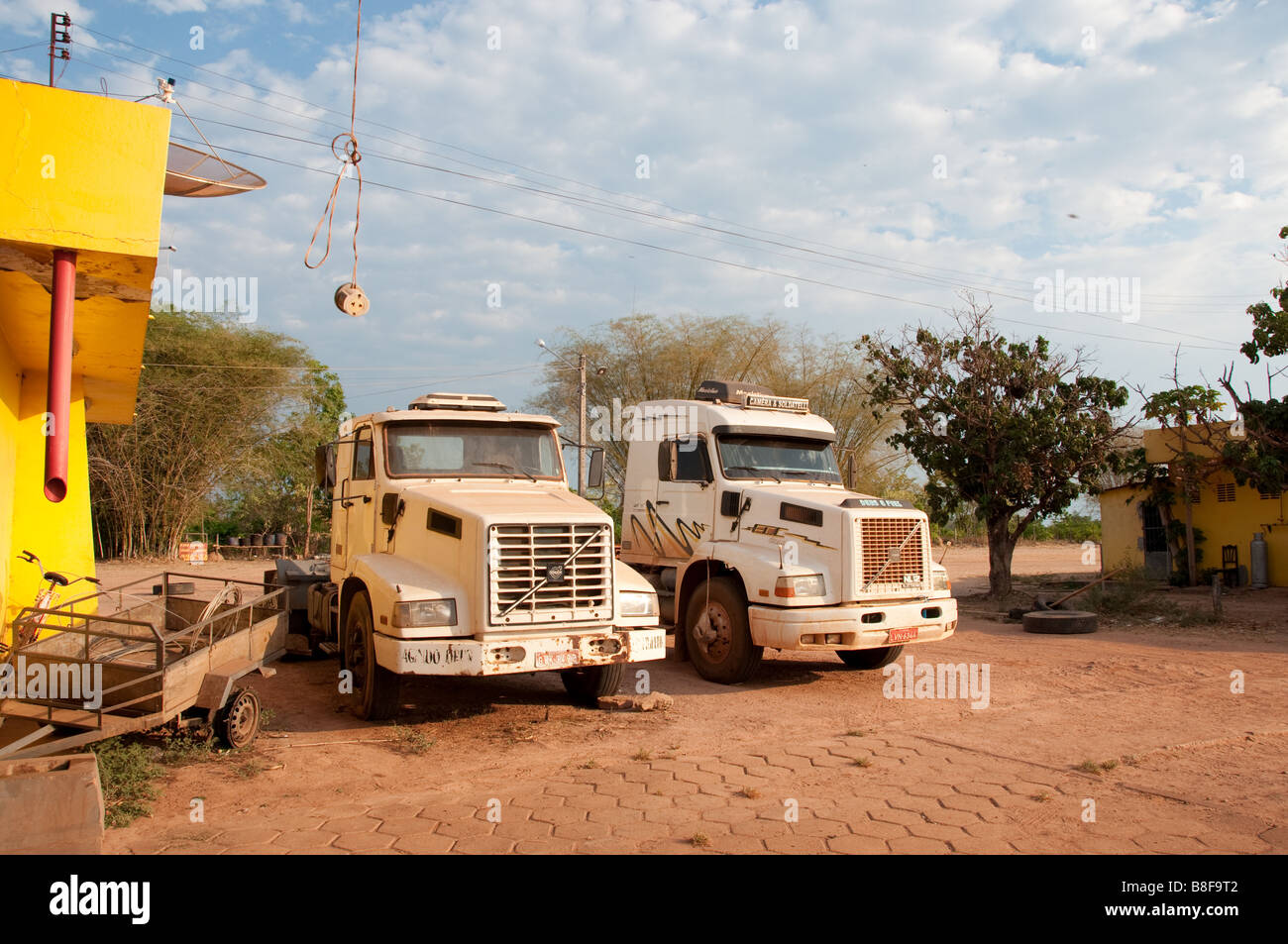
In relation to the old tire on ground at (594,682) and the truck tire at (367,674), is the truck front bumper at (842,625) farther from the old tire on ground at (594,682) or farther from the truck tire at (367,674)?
the truck tire at (367,674)

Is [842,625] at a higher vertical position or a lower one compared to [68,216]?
lower

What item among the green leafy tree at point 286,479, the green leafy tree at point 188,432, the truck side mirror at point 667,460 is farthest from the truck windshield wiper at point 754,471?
the green leafy tree at point 188,432

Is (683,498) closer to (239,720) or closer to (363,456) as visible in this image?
(363,456)

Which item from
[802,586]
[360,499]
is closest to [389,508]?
[360,499]

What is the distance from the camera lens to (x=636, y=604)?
7.26 meters

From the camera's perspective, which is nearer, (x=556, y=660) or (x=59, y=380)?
(x=59, y=380)

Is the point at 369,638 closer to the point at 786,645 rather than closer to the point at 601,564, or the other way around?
the point at 601,564

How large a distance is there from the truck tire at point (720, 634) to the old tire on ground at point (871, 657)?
1.44 metres

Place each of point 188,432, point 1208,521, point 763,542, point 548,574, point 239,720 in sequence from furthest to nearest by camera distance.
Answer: point 188,432
point 1208,521
point 763,542
point 548,574
point 239,720

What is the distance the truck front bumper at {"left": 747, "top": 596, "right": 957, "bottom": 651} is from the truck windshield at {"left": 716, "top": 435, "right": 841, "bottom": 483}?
1.71 m

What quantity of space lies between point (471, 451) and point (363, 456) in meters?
1.10

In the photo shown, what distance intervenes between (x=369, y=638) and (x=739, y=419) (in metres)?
4.59

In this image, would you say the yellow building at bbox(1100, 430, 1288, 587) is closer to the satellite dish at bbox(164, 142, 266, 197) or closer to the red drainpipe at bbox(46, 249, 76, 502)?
the satellite dish at bbox(164, 142, 266, 197)
